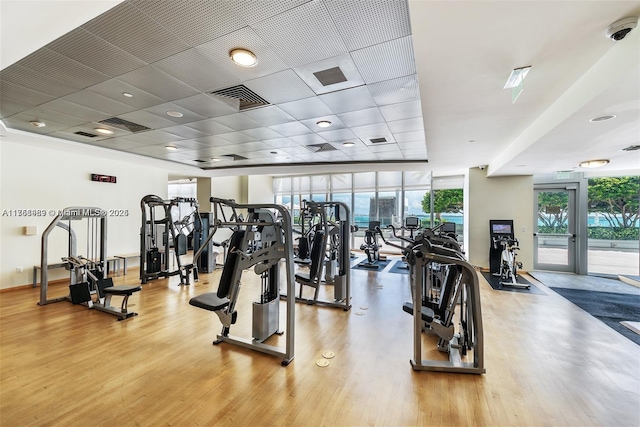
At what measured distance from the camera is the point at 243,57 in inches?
102

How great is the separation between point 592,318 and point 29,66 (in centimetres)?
773

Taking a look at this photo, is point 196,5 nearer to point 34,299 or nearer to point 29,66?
point 29,66

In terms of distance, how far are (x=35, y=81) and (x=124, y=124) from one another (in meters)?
1.54

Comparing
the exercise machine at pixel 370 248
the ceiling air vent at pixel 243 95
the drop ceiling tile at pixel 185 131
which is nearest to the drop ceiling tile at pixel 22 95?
the drop ceiling tile at pixel 185 131

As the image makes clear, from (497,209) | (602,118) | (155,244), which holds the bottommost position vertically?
(155,244)

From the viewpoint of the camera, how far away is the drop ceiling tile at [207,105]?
359cm

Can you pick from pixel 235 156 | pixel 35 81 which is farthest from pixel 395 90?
pixel 235 156

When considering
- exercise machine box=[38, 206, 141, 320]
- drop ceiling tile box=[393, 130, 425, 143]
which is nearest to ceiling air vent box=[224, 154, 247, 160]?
exercise machine box=[38, 206, 141, 320]

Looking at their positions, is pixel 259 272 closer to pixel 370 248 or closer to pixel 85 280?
pixel 85 280

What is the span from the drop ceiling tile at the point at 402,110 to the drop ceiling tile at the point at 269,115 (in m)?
1.47

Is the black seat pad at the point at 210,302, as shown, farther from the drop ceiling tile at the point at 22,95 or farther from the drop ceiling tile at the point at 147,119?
the drop ceiling tile at the point at 22,95

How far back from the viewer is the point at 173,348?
302 cm

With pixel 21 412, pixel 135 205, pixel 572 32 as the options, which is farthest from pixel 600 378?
pixel 135 205

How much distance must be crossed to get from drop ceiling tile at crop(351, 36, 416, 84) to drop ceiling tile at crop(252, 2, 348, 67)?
243 millimetres
